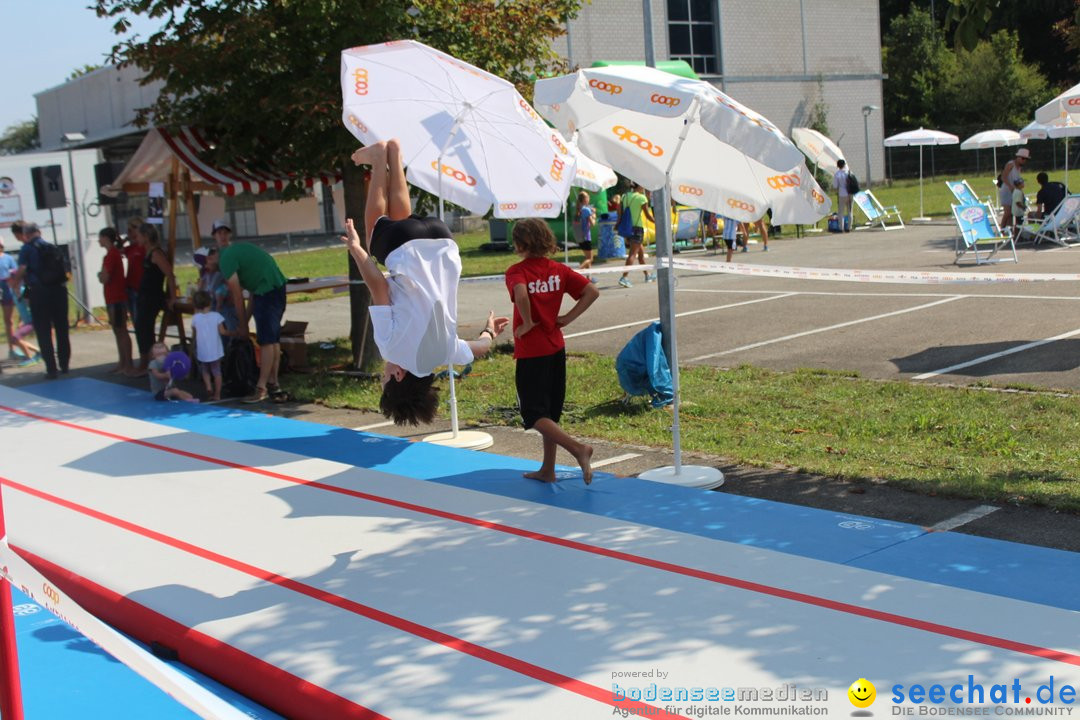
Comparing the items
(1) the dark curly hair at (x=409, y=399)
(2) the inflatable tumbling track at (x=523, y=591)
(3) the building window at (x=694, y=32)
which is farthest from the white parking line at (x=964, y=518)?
(3) the building window at (x=694, y=32)

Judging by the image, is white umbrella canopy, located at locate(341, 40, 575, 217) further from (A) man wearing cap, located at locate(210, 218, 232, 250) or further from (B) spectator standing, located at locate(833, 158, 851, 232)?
(B) spectator standing, located at locate(833, 158, 851, 232)

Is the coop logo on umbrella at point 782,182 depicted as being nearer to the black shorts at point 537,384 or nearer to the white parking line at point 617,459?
the black shorts at point 537,384

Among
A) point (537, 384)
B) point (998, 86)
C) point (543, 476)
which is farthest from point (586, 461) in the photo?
point (998, 86)

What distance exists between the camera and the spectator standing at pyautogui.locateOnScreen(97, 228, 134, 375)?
47.3 ft

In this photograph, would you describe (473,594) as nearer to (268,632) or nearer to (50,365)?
(268,632)

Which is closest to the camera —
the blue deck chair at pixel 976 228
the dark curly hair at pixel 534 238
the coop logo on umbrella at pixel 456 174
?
the dark curly hair at pixel 534 238

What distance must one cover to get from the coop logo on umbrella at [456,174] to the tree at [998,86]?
48841 millimetres

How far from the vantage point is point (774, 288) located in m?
17.8

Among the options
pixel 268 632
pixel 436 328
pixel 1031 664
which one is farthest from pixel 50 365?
pixel 1031 664

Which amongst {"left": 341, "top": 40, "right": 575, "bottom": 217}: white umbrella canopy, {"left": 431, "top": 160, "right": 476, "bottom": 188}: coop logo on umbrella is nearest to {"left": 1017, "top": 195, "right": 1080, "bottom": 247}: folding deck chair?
{"left": 341, "top": 40, "right": 575, "bottom": 217}: white umbrella canopy

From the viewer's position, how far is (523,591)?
575cm

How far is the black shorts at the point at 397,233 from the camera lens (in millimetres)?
7004

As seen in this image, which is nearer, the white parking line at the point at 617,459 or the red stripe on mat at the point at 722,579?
the red stripe on mat at the point at 722,579

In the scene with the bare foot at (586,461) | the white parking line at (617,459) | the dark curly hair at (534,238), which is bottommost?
the white parking line at (617,459)
